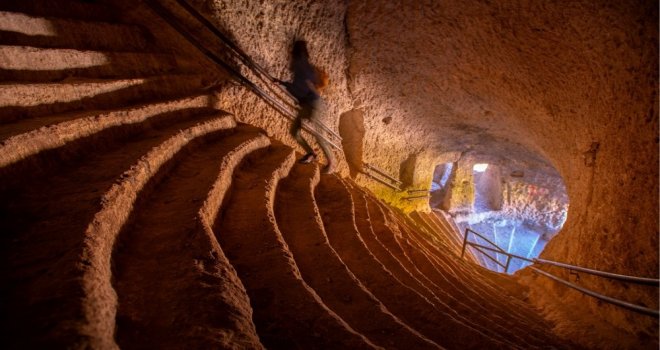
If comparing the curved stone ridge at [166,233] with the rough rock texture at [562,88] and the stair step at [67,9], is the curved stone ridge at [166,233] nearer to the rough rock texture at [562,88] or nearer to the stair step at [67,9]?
the stair step at [67,9]

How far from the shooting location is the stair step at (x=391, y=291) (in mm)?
1737

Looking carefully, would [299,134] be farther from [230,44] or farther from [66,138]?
[66,138]

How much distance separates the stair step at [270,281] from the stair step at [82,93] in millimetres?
1198

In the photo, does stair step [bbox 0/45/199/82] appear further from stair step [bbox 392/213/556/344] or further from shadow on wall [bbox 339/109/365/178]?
shadow on wall [bbox 339/109/365/178]

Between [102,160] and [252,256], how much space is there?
110cm

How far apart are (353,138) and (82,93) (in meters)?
4.91

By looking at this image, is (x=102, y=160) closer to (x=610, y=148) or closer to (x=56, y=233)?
(x=56, y=233)

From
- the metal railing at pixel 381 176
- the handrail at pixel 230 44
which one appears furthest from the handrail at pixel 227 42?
the metal railing at pixel 381 176

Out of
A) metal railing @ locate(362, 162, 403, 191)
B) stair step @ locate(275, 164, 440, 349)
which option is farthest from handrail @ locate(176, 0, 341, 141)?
metal railing @ locate(362, 162, 403, 191)

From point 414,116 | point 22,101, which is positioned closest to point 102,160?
point 22,101

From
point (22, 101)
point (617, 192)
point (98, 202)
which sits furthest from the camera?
point (617, 192)

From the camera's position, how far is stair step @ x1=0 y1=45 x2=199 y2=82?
2146 millimetres

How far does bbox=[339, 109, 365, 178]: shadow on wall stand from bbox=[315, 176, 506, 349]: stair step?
341cm

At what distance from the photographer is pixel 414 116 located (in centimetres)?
683
